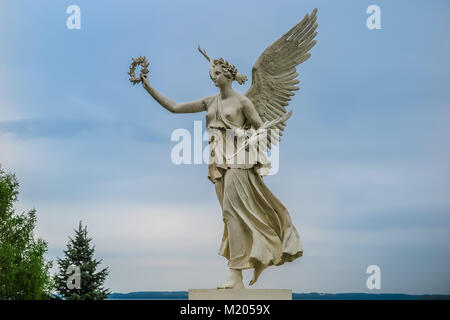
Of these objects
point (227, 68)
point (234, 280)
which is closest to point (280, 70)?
point (227, 68)

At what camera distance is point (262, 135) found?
852 cm

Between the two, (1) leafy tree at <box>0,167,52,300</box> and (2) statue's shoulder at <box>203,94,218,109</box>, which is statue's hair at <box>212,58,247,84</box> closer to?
(2) statue's shoulder at <box>203,94,218,109</box>

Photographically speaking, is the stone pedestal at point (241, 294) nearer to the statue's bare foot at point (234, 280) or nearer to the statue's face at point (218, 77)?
the statue's bare foot at point (234, 280)

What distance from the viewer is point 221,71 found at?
8.68 meters

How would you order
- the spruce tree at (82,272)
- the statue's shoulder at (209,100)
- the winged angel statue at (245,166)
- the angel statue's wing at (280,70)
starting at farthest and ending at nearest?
the spruce tree at (82,272) → the angel statue's wing at (280,70) → the statue's shoulder at (209,100) → the winged angel statue at (245,166)

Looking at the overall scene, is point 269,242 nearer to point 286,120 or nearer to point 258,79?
point 286,120

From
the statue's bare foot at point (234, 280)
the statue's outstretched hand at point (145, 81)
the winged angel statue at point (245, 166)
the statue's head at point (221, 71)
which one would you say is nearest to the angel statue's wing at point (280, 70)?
the winged angel statue at point (245, 166)

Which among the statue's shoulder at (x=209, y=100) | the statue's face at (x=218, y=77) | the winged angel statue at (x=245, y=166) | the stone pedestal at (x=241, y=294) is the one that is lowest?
the stone pedestal at (x=241, y=294)

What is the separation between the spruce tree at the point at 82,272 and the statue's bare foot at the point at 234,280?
41.2 ft

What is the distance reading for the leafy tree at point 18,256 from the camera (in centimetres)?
2075

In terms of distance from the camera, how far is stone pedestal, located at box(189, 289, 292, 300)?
787 cm
